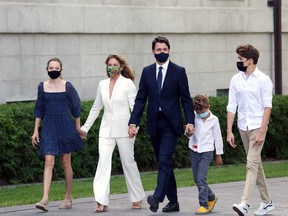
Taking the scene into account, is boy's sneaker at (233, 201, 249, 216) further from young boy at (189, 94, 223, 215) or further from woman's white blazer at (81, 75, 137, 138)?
woman's white blazer at (81, 75, 137, 138)

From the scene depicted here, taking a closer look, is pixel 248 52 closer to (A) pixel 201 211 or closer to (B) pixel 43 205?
(A) pixel 201 211

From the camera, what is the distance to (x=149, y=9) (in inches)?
803

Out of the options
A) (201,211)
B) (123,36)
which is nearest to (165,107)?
(201,211)

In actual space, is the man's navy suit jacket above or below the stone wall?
below

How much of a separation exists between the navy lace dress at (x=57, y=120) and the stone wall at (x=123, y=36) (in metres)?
5.32

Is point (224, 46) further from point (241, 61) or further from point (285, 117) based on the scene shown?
point (241, 61)

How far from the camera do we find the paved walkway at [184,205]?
11930 mm

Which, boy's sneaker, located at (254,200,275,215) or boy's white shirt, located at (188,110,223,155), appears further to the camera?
boy's white shirt, located at (188,110,223,155)

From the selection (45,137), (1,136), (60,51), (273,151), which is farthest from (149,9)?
(45,137)

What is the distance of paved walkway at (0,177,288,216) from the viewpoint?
1193 centimetres

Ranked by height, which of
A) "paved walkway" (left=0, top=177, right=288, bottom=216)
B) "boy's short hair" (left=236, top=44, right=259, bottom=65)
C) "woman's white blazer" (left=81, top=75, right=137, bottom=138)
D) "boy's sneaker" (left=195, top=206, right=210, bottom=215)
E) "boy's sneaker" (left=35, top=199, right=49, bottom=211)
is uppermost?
"boy's short hair" (left=236, top=44, right=259, bottom=65)

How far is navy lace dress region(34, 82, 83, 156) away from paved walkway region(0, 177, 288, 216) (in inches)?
28.1

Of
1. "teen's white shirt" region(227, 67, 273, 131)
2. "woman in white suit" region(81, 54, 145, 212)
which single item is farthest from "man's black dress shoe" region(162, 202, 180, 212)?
"teen's white shirt" region(227, 67, 273, 131)

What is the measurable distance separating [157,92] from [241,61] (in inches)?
39.5
